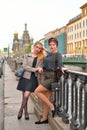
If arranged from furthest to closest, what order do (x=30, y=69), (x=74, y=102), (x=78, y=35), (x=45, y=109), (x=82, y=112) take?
(x=78, y=35), (x=30, y=69), (x=45, y=109), (x=74, y=102), (x=82, y=112)

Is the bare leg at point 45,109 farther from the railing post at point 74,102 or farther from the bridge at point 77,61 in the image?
the bridge at point 77,61

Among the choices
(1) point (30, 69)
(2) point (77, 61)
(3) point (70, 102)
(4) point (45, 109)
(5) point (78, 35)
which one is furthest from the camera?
(5) point (78, 35)

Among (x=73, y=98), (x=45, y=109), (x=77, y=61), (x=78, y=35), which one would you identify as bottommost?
(x=77, y=61)

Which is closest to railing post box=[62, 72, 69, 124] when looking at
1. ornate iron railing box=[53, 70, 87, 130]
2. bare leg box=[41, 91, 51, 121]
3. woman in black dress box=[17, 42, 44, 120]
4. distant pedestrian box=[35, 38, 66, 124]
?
ornate iron railing box=[53, 70, 87, 130]

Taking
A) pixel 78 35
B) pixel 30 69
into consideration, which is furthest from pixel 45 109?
pixel 78 35

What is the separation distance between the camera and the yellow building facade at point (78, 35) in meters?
109

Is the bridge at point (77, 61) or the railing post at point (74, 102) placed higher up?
the railing post at point (74, 102)

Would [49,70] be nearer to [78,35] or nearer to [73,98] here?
[73,98]

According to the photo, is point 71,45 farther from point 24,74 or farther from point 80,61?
point 24,74

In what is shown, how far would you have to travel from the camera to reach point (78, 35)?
116 meters

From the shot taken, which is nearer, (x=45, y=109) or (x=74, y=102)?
(x=74, y=102)

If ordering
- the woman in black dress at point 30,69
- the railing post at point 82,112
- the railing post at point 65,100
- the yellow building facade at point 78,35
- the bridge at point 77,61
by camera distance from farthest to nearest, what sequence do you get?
the yellow building facade at point 78,35, the bridge at point 77,61, the woman in black dress at point 30,69, the railing post at point 65,100, the railing post at point 82,112

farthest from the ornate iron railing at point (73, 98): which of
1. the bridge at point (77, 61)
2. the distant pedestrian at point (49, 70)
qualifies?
the bridge at point (77, 61)

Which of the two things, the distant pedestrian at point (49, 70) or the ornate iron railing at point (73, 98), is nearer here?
the ornate iron railing at point (73, 98)
